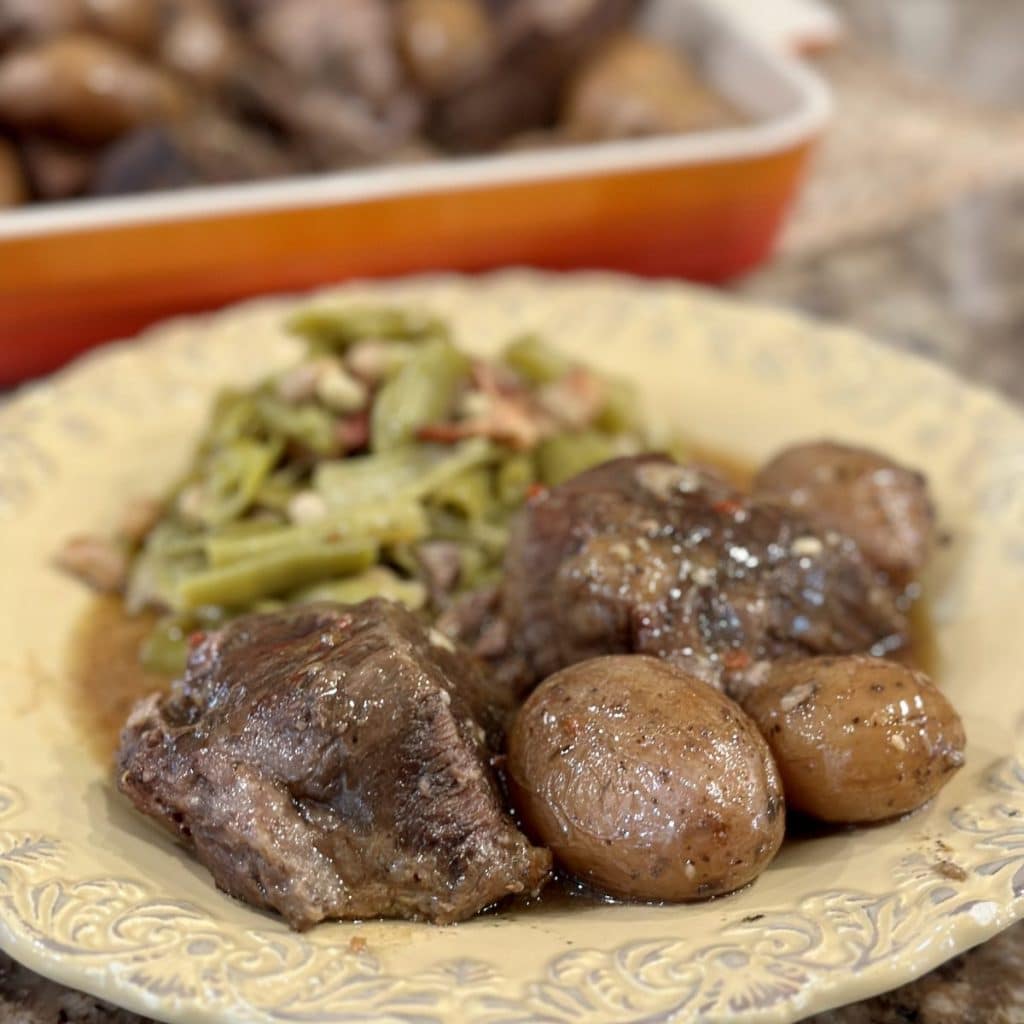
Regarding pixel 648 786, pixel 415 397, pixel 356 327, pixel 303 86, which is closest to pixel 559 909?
pixel 648 786

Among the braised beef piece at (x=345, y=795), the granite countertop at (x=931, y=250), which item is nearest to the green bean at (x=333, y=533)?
the braised beef piece at (x=345, y=795)

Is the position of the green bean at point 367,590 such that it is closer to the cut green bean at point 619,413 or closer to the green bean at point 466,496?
the green bean at point 466,496

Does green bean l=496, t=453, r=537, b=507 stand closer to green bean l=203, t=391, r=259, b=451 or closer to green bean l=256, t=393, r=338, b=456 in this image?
green bean l=256, t=393, r=338, b=456

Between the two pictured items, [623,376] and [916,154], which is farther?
[916,154]

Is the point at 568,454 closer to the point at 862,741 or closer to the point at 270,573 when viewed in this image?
the point at 270,573

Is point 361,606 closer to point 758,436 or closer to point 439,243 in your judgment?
point 758,436

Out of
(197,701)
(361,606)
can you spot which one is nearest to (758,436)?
(361,606)
